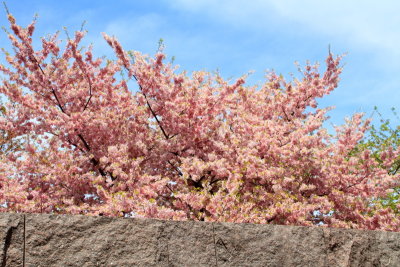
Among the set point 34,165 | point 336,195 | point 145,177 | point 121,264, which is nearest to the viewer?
point 121,264

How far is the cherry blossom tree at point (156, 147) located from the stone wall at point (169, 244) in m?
5.68

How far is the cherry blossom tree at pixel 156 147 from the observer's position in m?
11.6

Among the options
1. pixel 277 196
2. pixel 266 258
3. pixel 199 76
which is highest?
pixel 199 76

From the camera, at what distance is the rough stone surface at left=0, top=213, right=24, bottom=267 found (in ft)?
12.1

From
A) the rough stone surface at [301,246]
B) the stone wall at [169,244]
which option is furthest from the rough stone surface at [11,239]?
the rough stone surface at [301,246]

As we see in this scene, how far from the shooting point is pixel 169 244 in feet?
A: 14.3

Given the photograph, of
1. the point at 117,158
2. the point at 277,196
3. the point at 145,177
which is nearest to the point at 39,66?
the point at 117,158

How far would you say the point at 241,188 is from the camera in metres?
12.2

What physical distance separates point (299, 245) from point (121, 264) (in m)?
2.23

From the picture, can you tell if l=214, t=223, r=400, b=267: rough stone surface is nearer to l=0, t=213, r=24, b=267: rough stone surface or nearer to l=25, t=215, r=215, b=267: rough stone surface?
l=25, t=215, r=215, b=267: rough stone surface

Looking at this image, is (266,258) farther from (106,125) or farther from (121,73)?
(121,73)

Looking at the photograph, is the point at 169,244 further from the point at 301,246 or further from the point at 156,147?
the point at 156,147

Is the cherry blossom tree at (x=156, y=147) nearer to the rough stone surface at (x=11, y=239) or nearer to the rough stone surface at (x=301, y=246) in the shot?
the rough stone surface at (x=301, y=246)

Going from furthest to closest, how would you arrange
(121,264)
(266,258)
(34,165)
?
1. (34,165)
2. (266,258)
3. (121,264)
